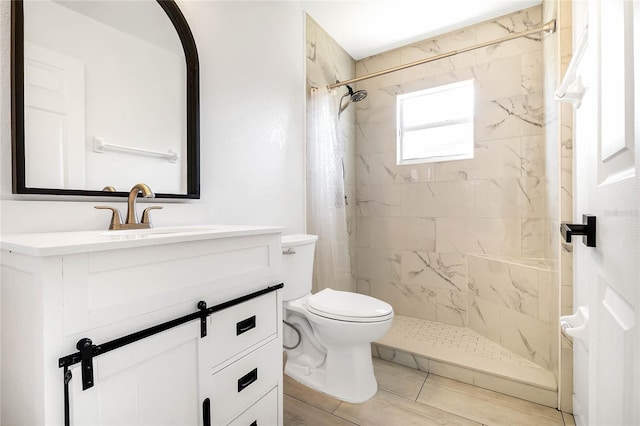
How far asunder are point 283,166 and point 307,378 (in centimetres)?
133

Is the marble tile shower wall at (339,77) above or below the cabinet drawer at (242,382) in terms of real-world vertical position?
above

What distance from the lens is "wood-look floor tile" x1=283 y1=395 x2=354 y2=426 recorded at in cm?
145

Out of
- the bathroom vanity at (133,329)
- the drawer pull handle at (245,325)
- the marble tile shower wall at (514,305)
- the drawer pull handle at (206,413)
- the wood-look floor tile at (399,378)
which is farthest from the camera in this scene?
the marble tile shower wall at (514,305)

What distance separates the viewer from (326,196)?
7.41 feet

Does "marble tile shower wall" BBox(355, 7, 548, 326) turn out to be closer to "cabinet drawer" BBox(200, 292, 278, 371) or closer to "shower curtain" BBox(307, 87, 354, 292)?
"shower curtain" BBox(307, 87, 354, 292)

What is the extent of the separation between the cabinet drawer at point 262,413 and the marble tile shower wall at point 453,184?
177cm

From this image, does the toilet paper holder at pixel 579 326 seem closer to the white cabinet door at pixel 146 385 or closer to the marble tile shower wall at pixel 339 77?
the white cabinet door at pixel 146 385

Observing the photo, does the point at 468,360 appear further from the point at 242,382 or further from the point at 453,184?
the point at 242,382

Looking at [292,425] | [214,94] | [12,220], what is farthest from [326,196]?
[12,220]

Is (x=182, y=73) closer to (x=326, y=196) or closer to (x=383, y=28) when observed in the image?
(x=326, y=196)

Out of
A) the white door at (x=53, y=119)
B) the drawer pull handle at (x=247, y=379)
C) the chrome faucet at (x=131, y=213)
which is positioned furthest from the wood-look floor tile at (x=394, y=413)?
the white door at (x=53, y=119)

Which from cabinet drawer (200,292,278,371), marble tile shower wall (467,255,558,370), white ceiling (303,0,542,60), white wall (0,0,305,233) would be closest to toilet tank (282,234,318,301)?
white wall (0,0,305,233)

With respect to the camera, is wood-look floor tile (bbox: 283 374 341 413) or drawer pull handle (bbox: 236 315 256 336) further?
wood-look floor tile (bbox: 283 374 341 413)

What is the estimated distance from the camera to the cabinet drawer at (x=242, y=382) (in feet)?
3.00
